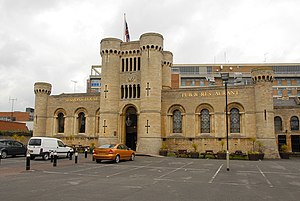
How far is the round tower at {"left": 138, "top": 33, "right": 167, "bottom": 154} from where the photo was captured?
32.8 m

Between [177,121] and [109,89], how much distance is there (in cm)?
923

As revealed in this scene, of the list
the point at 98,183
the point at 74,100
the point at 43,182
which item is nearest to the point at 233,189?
the point at 98,183

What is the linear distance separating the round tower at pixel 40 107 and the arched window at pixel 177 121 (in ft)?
60.3

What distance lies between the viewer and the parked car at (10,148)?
2516 centimetres

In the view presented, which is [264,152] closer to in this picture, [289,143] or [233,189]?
[289,143]

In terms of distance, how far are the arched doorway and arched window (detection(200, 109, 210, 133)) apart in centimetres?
858

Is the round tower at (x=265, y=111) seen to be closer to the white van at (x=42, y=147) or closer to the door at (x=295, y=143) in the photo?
the door at (x=295, y=143)

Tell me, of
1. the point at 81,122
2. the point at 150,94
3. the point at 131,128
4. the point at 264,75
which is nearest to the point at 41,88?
the point at 81,122

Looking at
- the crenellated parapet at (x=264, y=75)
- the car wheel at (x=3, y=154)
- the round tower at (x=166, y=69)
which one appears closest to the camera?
the car wheel at (x=3, y=154)

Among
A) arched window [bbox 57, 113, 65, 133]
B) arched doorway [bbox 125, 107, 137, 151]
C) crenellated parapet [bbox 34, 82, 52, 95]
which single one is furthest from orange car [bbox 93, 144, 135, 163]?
crenellated parapet [bbox 34, 82, 52, 95]

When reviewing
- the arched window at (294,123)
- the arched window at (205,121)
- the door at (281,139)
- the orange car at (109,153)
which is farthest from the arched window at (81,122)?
the arched window at (294,123)

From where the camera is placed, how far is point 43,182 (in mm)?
12312

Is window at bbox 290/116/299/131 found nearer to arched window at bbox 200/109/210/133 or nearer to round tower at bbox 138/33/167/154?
arched window at bbox 200/109/210/133

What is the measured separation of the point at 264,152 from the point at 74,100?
24.8m
